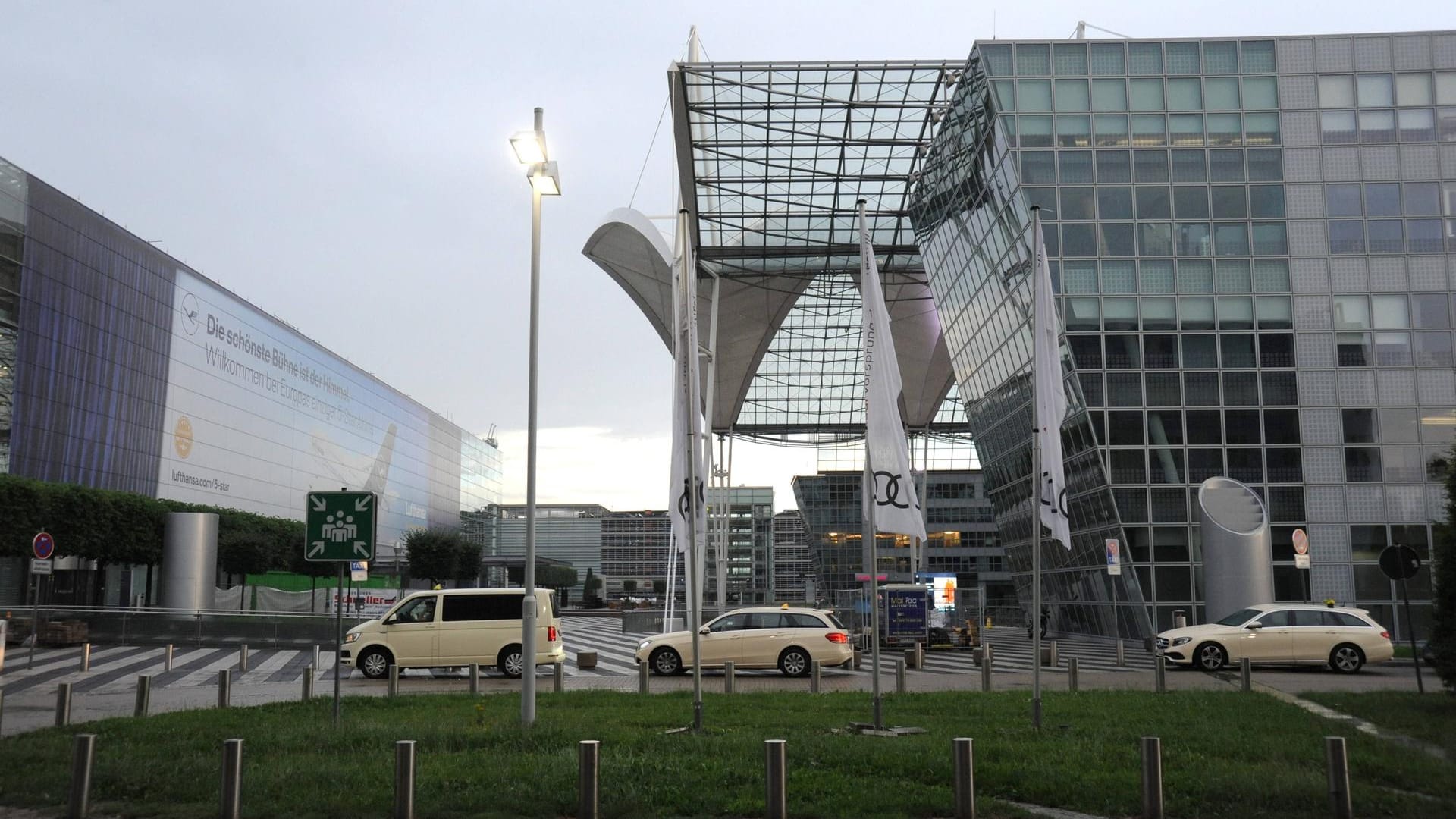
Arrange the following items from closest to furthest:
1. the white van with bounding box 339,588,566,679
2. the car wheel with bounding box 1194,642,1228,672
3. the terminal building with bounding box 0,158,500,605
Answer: the white van with bounding box 339,588,566,679, the car wheel with bounding box 1194,642,1228,672, the terminal building with bounding box 0,158,500,605

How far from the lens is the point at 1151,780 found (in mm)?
9281

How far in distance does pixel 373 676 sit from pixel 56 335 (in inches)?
1993

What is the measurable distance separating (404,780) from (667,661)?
1621 cm

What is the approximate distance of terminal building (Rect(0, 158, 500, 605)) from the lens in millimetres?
62312

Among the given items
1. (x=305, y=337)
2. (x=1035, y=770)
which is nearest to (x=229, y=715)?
(x=1035, y=770)

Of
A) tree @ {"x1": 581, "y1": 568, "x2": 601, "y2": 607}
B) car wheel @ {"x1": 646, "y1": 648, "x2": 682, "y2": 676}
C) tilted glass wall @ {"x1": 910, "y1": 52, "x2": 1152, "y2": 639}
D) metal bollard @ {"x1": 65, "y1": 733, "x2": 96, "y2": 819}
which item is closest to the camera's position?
metal bollard @ {"x1": 65, "y1": 733, "x2": 96, "y2": 819}

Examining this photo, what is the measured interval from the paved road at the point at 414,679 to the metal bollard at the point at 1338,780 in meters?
11.4

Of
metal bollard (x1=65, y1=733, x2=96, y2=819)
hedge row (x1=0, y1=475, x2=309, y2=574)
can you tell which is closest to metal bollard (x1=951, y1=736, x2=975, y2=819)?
metal bollard (x1=65, y1=733, x2=96, y2=819)

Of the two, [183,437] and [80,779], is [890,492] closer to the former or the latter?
[80,779]

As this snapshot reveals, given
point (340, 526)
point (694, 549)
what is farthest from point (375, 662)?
point (694, 549)

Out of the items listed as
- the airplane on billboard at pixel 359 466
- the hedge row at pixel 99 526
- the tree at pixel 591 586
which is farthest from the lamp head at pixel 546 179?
the tree at pixel 591 586

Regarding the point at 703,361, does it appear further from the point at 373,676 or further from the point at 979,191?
the point at 373,676

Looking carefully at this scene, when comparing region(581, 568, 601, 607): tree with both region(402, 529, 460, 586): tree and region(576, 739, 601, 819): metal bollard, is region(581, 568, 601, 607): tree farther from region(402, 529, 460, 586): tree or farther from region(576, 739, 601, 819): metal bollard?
region(576, 739, 601, 819): metal bollard

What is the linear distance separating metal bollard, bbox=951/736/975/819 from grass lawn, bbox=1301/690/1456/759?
6.16 m
